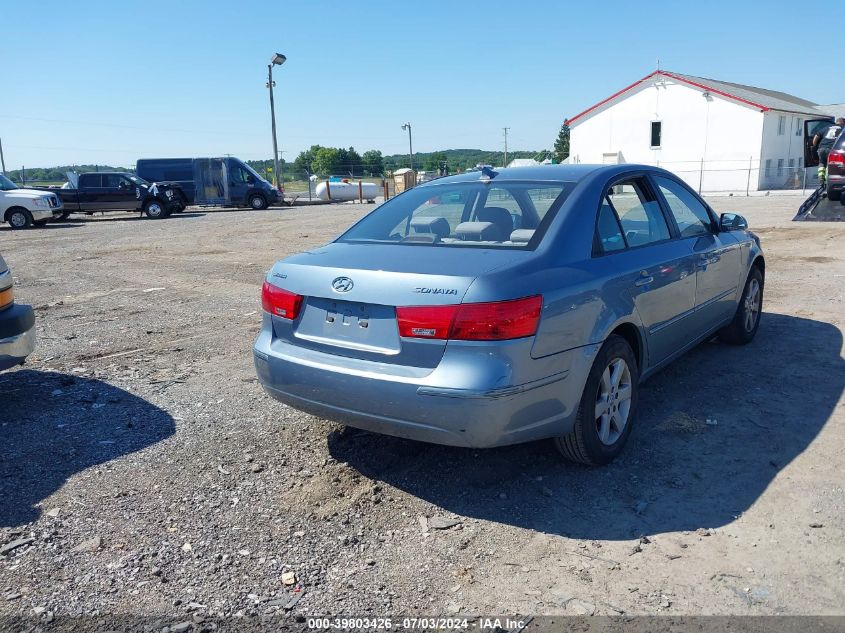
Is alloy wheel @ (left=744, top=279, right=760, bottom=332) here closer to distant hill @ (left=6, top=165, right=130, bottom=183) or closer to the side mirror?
the side mirror

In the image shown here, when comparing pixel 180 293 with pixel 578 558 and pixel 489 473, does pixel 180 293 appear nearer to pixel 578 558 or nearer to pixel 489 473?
pixel 489 473

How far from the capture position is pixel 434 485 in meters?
3.71

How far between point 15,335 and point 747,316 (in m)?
5.70

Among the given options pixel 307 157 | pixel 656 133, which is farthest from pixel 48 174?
pixel 307 157

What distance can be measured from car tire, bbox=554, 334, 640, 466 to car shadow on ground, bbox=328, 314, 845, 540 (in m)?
0.13

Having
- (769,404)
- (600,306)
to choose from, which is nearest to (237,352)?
(600,306)

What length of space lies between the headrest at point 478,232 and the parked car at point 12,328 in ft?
9.91

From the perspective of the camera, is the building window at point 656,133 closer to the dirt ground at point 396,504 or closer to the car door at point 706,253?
the dirt ground at point 396,504

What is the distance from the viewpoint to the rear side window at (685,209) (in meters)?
4.91

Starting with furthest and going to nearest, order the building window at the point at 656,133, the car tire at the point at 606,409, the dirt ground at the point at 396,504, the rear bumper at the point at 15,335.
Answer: the building window at the point at 656,133 < the rear bumper at the point at 15,335 < the car tire at the point at 606,409 < the dirt ground at the point at 396,504

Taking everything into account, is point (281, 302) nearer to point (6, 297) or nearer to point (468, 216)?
point (468, 216)

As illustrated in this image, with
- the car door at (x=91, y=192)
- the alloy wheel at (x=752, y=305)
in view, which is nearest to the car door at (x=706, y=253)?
the alloy wheel at (x=752, y=305)

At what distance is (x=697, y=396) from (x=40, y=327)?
Answer: 6.48 metres

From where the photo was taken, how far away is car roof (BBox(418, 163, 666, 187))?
4.24 meters
